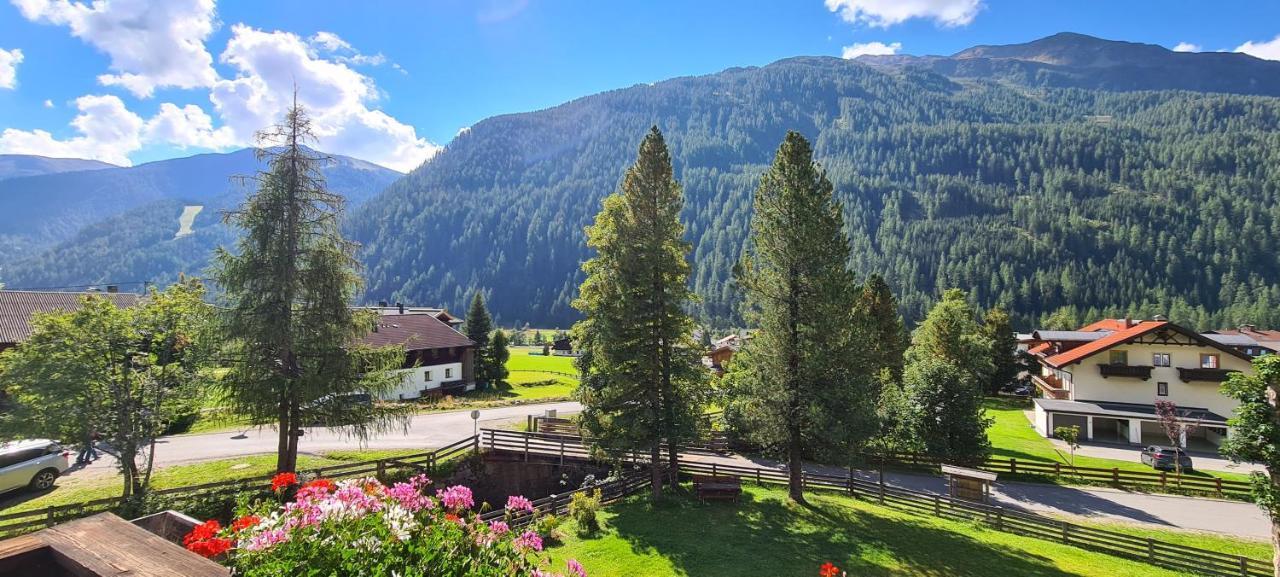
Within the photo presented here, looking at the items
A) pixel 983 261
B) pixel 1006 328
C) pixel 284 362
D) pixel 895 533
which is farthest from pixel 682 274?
pixel 983 261

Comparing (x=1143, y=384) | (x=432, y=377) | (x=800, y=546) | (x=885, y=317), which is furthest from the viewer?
(x=432, y=377)

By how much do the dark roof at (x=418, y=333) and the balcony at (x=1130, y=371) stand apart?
5679 cm

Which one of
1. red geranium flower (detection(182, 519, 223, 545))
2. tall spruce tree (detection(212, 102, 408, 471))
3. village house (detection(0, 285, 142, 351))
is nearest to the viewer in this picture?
red geranium flower (detection(182, 519, 223, 545))

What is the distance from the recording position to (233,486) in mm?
18344

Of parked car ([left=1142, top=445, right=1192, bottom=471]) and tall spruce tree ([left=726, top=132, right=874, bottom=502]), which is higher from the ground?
tall spruce tree ([left=726, top=132, right=874, bottom=502])

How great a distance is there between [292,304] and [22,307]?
36809 mm

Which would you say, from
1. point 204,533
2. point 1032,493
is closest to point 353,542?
point 204,533

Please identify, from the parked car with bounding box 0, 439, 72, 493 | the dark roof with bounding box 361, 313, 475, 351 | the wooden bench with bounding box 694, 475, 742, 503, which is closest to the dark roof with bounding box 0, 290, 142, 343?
the dark roof with bounding box 361, 313, 475, 351

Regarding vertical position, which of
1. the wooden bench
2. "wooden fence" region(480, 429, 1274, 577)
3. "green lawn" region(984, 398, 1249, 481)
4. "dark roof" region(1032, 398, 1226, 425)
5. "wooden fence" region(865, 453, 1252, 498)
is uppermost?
the wooden bench

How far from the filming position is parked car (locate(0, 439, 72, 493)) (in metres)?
19.4

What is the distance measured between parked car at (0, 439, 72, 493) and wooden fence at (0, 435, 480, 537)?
10.8 feet

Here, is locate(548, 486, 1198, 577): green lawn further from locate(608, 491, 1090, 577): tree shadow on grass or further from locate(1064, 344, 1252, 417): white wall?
locate(1064, 344, 1252, 417): white wall

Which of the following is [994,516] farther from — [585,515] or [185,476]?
[185,476]

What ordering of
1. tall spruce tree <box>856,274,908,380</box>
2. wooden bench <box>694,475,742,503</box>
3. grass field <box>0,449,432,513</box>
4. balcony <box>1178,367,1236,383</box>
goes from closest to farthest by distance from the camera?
grass field <box>0,449,432,513</box> < wooden bench <box>694,475,742,503</box> < balcony <box>1178,367,1236,383</box> < tall spruce tree <box>856,274,908,380</box>
